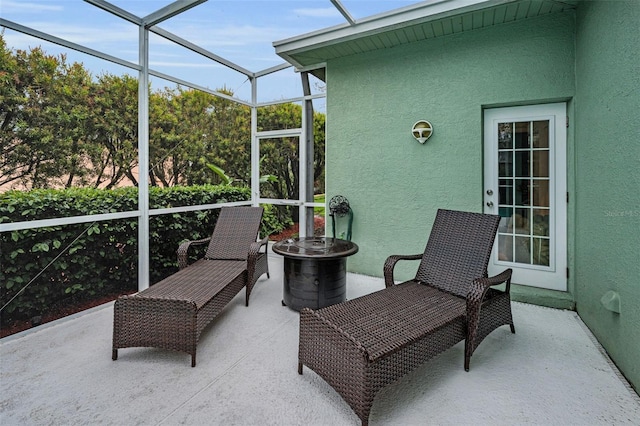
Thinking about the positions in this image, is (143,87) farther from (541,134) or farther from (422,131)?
(541,134)

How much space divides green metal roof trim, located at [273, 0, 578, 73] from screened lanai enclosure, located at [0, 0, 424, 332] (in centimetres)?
13

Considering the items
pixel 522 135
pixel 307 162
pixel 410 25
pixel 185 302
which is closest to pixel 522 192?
pixel 522 135

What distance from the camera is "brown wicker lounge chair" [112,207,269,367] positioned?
8.63 feet

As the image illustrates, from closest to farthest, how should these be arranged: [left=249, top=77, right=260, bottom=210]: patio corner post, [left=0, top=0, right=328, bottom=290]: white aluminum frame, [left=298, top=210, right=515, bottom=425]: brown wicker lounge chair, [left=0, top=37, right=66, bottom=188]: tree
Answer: [left=298, top=210, right=515, bottom=425]: brown wicker lounge chair < [left=0, top=37, right=66, bottom=188]: tree < [left=0, top=0, right=328, bottom=290]: white aluminum frame < [left=249, top=77, right=260, bottom=210]: patio corner post

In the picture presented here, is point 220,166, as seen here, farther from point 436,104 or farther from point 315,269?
point 436,104

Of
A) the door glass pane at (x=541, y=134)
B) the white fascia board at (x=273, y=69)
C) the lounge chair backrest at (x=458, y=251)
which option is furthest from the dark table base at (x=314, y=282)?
the white fascia board at (x=273, y=69)

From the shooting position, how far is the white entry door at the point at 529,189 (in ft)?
13.0

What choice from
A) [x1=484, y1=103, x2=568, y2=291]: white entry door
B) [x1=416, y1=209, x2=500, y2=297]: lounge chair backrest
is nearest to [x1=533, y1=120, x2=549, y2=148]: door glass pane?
[x1=484, y1=103, x2=568, y2=291]: white entry door

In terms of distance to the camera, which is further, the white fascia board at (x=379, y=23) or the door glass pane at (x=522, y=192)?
the door glass pane at (x=522, y=192)

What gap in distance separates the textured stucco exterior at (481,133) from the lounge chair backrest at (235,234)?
4.76ft

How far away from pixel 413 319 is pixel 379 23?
3675 mm

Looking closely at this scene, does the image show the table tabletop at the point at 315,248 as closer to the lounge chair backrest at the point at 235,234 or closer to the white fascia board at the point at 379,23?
the lounge chair backrest at the point at 235,234

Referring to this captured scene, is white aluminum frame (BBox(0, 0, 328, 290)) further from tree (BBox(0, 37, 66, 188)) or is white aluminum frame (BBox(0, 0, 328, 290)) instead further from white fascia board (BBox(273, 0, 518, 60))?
white fascia board (BBox(273, 0, 518, 60))

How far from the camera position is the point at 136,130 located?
13.8 ft
